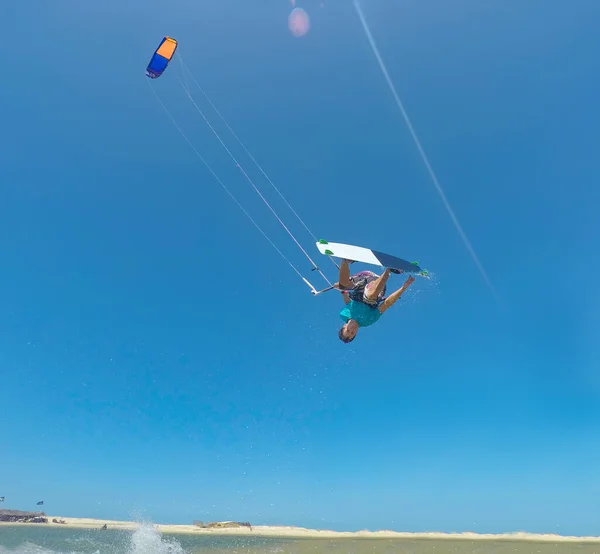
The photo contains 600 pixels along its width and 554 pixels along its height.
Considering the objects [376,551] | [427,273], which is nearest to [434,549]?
[376,551]

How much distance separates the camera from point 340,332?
1228 centimetres

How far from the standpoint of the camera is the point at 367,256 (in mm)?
10211

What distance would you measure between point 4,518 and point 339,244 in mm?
70811

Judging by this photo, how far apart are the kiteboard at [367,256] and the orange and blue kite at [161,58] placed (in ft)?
32.0

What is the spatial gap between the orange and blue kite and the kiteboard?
32.0 feet

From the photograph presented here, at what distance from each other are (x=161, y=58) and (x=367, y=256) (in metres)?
11.2

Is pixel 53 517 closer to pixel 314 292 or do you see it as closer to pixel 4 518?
pixel 4 518

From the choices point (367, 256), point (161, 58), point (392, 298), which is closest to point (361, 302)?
point (392, 298)

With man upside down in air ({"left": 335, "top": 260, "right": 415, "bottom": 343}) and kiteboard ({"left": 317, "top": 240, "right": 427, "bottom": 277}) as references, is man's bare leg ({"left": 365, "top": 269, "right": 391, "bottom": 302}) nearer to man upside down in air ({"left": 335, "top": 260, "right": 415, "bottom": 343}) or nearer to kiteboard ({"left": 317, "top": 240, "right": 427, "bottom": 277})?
man upside down in air ({"left": 335, "top": 260, "right": 415, "bottom": 343})

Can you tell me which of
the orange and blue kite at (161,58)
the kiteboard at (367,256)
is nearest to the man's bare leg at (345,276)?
the kiteboard at (367,256)

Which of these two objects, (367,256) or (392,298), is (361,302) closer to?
(392,298)

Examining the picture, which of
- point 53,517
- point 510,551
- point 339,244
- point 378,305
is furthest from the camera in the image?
point 53,517

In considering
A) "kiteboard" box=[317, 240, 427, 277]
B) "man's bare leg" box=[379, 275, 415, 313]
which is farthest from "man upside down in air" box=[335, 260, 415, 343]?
"kiteboard" box=[317, 240, 427, 277]

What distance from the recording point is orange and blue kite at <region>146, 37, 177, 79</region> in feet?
50.8
